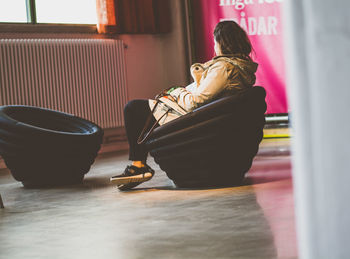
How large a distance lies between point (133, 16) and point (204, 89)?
3556 mm

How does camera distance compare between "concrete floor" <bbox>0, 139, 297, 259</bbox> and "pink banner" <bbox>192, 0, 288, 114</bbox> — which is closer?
"concrete floor" <bbox>0, 139, 297, 259</bbox>

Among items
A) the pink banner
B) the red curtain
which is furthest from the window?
the pink banner

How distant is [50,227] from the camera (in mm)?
2580

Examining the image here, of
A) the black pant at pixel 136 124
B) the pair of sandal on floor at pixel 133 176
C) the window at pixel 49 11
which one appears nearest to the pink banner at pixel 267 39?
the window at pixel 49 11

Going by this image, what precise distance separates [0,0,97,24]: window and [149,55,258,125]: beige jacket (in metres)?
3.06

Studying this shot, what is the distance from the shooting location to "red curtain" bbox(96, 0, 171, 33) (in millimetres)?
6297

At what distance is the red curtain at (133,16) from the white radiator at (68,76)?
0.18 metres

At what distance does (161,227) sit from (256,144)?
1105 mm

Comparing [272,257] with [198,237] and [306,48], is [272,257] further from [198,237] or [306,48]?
[306,48]

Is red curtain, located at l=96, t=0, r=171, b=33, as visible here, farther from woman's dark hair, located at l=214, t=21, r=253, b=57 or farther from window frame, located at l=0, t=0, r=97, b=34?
woman's dark hair, located at l=214, t=21, r=253, b=57

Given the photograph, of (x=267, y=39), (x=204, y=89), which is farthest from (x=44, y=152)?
Answer: (x=267, y=39)

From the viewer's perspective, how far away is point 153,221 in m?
2.54

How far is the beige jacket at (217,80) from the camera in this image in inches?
126

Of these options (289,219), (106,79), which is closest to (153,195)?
(289,219)
